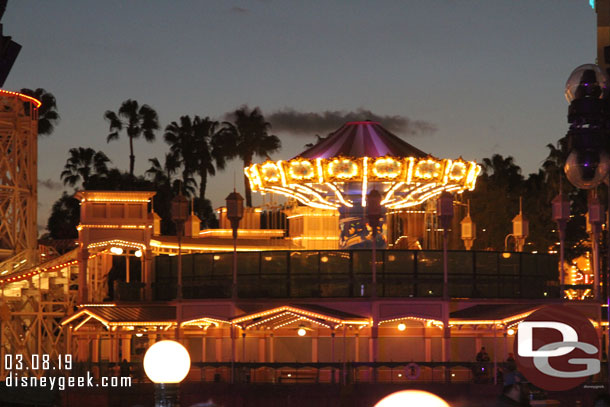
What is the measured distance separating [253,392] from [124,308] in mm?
9495

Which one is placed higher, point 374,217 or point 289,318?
point 374,217

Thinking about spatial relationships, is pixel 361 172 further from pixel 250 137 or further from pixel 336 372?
pixel 250 137

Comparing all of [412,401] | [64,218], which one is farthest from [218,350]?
[64,218]

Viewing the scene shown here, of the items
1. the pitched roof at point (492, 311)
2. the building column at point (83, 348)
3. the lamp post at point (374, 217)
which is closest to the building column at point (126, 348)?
the building column at point (83, 348)

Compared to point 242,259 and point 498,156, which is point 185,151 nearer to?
point 498,156

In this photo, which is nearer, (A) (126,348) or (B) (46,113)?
(A) (126,348)

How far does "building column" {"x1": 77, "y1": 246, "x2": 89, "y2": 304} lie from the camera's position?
45.7 meters

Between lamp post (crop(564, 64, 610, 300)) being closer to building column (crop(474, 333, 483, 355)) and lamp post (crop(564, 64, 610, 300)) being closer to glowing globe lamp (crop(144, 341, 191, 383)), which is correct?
glowing globe lamp (crop(144, 341, 191, 383))

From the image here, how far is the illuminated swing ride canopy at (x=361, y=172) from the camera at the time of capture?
45.4 m

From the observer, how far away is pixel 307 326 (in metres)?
43.1

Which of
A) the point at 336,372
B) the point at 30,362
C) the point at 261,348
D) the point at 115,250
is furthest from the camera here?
the point at 30,362

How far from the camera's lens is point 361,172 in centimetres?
4531

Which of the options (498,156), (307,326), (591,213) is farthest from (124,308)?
(498,156)

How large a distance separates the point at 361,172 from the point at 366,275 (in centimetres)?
407
